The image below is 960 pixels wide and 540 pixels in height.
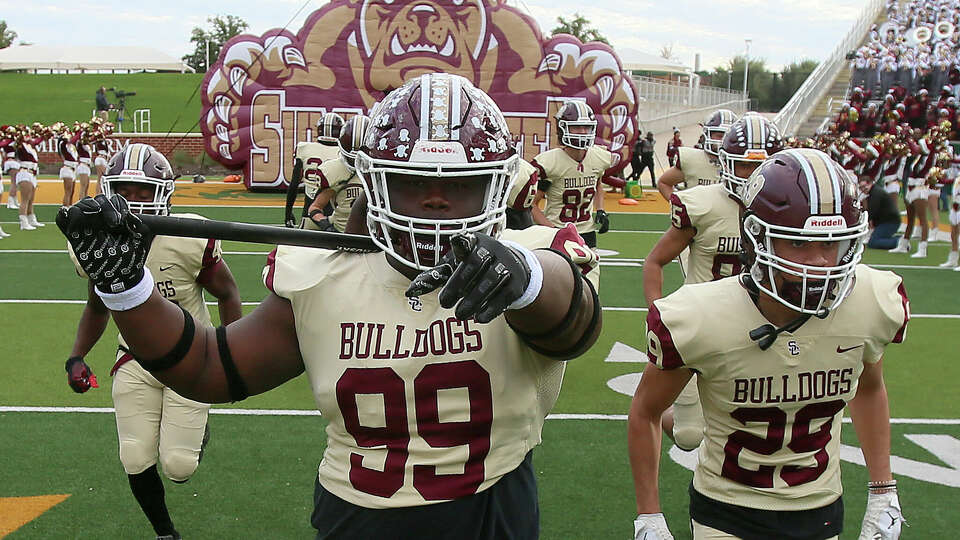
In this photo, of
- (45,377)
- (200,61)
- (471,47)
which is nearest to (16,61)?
(200,61)

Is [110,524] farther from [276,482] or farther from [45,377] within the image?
[45,377]

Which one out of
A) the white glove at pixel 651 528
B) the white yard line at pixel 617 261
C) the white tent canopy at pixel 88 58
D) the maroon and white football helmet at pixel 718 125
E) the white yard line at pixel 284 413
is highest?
the white tent canopy at pixel 88 58

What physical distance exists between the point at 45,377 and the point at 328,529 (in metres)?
5.66

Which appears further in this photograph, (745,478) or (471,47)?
(471,47)

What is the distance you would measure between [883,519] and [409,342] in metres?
1.75

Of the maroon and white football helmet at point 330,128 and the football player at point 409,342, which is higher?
the maroon and white football helmet at point 330,128

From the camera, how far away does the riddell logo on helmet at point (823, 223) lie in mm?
2656

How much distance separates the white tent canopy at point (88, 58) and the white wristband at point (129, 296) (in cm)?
4660

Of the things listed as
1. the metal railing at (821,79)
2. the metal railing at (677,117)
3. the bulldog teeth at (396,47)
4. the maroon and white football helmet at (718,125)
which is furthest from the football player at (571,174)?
the metal railing at (677,117)

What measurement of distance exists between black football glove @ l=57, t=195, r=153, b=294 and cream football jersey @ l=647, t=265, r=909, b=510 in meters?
1.52

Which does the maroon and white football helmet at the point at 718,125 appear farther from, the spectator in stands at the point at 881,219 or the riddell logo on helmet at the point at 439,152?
the spectator in stands at the point at 881,219

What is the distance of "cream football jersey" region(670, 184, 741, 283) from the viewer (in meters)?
4.86

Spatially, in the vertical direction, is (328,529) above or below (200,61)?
below

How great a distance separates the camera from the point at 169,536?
431 centimetres
